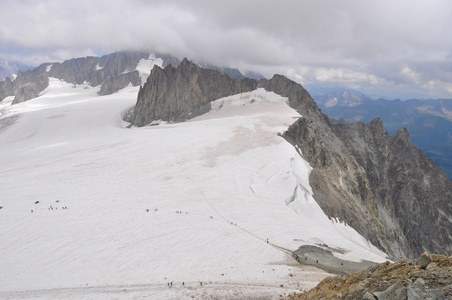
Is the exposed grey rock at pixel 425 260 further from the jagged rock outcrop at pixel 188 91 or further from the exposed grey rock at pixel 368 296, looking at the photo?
the jagged rock outcrop at pixel 188 91

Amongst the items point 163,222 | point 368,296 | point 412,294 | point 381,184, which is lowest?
point 381,184

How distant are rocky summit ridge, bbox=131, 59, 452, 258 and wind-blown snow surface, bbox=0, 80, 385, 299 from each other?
2116 centimetres

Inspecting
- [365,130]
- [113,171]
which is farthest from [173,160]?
[365,130]

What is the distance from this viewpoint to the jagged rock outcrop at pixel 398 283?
24.1 ft

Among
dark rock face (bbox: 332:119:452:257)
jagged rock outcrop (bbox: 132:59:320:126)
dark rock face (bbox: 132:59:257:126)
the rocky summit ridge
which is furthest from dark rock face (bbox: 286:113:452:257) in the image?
dark rock face (bbox: 132:59:257:126)

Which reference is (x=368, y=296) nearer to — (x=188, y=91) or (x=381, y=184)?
(x=381, y=184)

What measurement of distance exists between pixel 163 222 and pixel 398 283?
62.6ft

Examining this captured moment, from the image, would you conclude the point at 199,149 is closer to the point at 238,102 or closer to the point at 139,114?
the point at 238,102

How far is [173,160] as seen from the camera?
37.1 m

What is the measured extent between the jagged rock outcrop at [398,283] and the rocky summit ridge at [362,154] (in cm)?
4174

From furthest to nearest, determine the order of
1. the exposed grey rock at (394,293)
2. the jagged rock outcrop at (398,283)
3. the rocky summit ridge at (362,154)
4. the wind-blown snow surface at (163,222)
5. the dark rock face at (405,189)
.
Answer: the dark rock face at (405,189) < the rocky summit ridge at (362,154) < the wind-blown snow surface at (163,222) < the exposed grey rock at (394,293) < the jagged rock outcrop at (398,283)

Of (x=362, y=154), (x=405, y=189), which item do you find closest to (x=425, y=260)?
(x=362, y=154)

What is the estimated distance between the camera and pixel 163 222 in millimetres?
22734

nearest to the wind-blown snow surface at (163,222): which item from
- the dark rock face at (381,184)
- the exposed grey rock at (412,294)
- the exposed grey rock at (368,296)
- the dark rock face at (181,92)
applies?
the exposed grey rock at (368,296)
